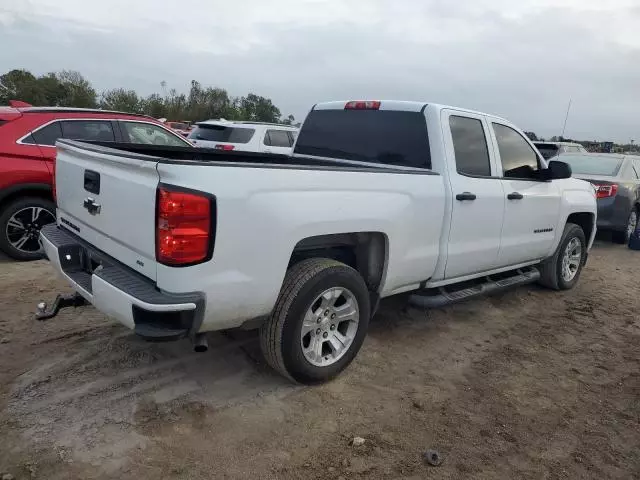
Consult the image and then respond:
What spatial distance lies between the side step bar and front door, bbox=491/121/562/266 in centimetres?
18

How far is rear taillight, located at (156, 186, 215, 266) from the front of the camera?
8.17 ft

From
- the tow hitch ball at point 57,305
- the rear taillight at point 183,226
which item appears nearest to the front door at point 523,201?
the rear taillight at point 183,226

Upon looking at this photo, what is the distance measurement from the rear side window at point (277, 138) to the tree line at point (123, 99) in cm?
4069

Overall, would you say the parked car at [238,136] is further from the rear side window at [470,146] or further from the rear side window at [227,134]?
the rear side window at [470,146]

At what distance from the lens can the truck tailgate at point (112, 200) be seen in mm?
2650

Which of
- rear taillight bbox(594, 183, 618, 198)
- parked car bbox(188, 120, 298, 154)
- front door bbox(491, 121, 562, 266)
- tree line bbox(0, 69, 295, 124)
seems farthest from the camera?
tree line bbox(0, 69, 295, 124)

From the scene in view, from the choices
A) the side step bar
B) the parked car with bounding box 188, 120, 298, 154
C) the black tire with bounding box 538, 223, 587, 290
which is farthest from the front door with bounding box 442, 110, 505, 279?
the parked car with bounding box 188, 120, 298, 154

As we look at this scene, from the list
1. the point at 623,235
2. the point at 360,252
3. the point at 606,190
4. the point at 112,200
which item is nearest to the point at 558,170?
the point at 360,252

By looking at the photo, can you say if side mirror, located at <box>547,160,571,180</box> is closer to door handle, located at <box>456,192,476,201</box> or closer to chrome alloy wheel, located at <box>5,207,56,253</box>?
door handle, located at <box>456,192,476,201</box>

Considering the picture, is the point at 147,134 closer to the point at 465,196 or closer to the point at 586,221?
the point at 465,196

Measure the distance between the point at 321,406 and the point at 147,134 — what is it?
4889 millimetres

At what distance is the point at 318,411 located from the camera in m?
3.16

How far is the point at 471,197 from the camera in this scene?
4.06 metres

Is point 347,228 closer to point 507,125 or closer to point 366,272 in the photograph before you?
point 366,272
